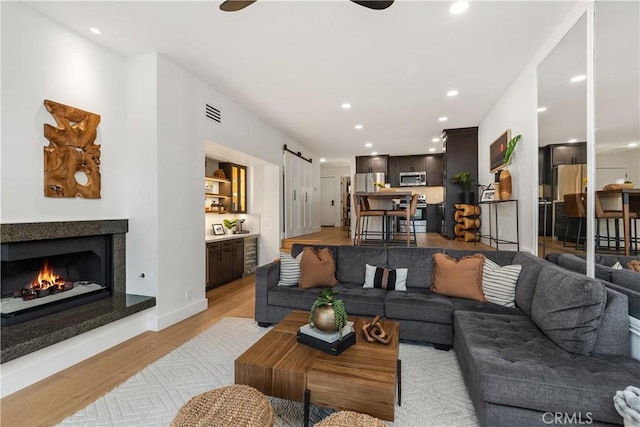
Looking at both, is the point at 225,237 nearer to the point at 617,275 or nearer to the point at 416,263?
the point at 416,263

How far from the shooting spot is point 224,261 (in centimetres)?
485

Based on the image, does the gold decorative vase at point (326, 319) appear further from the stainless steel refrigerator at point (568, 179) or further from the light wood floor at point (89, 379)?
the stainless steel refrigerator at point (568, 179)

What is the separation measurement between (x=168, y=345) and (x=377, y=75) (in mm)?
3741

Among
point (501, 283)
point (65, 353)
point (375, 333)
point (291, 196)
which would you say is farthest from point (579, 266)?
point (291, 196)

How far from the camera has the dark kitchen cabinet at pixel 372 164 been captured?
884 cm

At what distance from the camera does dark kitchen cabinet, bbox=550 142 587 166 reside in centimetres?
223

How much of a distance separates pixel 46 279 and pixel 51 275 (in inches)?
2.9

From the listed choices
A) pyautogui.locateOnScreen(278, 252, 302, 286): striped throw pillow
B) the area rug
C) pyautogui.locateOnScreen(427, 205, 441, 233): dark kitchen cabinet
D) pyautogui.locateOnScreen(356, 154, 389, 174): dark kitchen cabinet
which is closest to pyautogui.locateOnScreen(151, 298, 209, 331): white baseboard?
the area rug

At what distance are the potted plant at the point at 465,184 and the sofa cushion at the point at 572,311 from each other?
378 cm

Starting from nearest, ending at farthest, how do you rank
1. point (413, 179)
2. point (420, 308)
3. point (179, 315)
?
1. point (420, 308)
2. point (179, 315)
3. point (413, 179)

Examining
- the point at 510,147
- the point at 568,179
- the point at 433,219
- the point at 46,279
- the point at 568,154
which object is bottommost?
the point at 46,279

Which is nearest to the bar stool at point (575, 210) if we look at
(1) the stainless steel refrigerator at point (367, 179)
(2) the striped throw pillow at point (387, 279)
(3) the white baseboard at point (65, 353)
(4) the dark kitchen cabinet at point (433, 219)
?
(2) the striped throw pillow at point (387, 279)

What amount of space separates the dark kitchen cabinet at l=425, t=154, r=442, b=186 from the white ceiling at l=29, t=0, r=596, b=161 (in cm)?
412

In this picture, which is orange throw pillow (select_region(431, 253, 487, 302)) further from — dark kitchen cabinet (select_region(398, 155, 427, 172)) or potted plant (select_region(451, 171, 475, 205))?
dark kitchen cabinet (select_region(398, 155, 427, 172))
